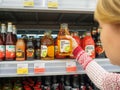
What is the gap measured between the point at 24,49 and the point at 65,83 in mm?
423

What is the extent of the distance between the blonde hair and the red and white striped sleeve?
603 millimetres

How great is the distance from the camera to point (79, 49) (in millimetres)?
1341

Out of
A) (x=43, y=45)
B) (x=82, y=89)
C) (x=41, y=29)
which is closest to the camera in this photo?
(x=43, y=45)

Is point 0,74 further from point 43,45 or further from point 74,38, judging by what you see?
point 74,38

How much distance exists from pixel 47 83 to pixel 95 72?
16.0 inches

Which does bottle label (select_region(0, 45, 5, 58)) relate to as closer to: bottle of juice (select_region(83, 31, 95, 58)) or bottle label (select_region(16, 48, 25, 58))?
bottle label (select_region(16, 48, 25, 58))

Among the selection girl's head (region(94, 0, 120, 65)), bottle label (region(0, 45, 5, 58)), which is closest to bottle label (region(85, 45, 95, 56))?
bottle label (region(0, 45, 5, 58))

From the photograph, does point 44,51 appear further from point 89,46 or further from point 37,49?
point 89,46

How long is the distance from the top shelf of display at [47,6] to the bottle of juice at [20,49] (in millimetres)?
201

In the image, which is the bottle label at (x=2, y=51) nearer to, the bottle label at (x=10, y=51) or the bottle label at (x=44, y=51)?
the bottle label at (x=10, y=51)

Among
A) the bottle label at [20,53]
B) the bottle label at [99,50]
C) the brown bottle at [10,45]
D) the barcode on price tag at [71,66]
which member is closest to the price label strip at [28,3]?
the brown bottle at [10,45]

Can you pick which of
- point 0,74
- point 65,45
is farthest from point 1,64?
point 65,45

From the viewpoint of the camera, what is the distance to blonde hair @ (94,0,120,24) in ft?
2.18

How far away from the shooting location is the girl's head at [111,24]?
2.18ft
